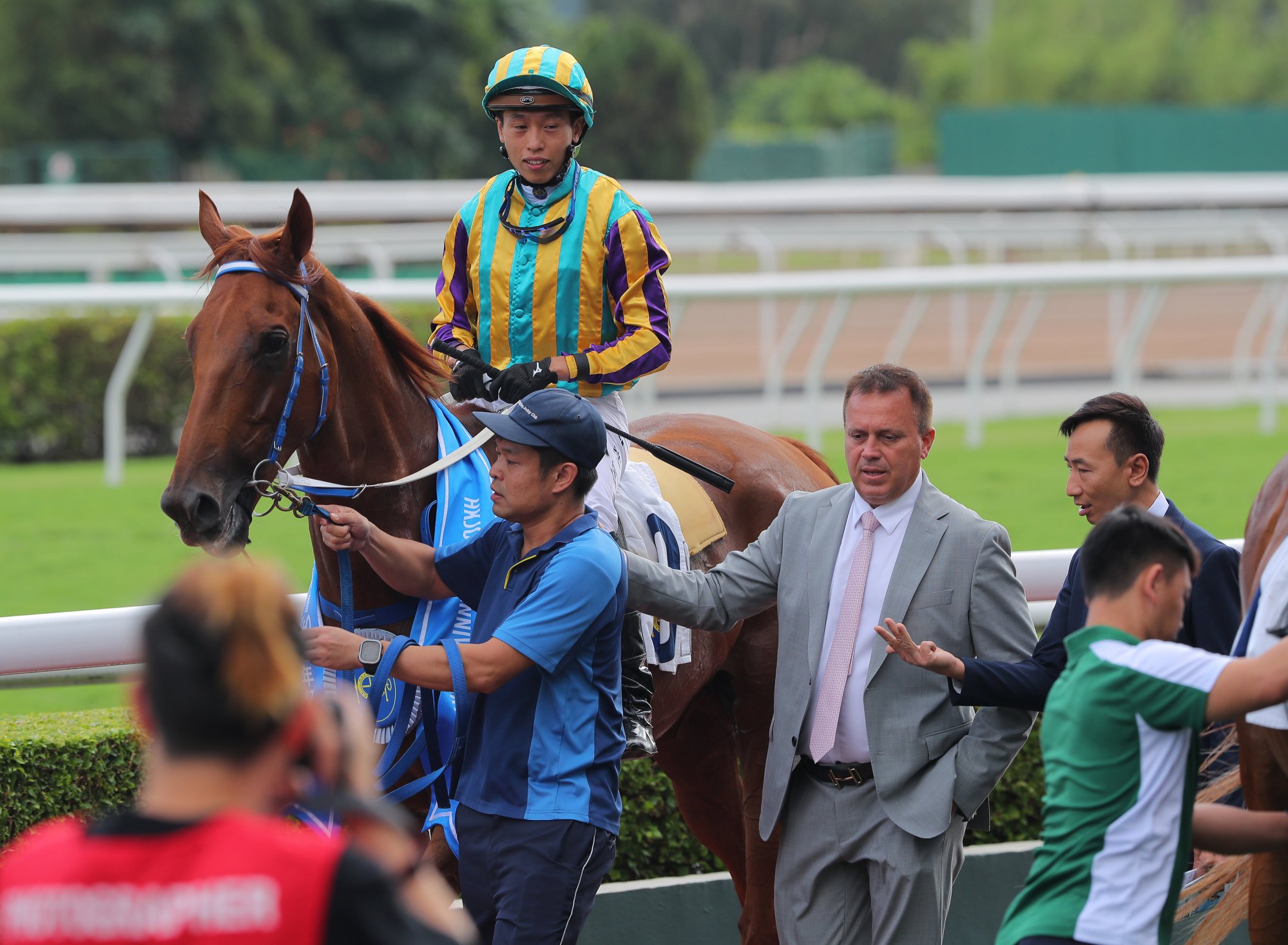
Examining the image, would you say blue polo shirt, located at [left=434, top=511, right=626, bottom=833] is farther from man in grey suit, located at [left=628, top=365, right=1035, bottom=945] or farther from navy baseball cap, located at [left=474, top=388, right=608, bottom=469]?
man in grey suit, located at [left=628, top=365, right=1035, bottom=945]

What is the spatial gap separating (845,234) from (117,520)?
28.7 ft

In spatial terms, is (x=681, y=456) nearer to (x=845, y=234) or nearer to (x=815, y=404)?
(x=815, y=404)

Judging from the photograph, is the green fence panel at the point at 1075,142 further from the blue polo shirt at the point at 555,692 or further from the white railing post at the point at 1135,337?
the blue polo shirt at the point at 555,692

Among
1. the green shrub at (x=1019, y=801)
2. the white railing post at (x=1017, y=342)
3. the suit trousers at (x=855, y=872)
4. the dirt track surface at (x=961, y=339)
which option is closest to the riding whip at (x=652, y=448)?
the suit trousers at (x=855, y=872)

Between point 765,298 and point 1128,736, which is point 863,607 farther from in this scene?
point 765,298

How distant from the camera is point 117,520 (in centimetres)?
846

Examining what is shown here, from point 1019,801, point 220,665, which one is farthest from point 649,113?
point 220,665

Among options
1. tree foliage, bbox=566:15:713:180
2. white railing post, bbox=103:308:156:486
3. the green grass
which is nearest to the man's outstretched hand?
the green grass

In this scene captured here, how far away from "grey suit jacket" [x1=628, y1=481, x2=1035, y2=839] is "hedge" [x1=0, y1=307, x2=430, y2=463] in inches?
309

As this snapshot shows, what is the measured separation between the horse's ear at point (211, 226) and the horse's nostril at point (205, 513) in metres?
0.61

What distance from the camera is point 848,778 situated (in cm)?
360

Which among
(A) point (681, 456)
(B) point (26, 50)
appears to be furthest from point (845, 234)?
(B) point (26, 50)


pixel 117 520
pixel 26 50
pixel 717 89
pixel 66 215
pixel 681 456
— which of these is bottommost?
pixel 117 520

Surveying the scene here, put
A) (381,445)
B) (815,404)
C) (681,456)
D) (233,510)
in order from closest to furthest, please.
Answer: (233,510) → (381,445) → (681,456) → (815,404)
